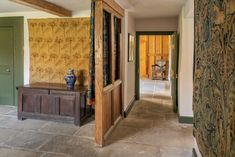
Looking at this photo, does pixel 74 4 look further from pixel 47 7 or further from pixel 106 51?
pixel 106 51

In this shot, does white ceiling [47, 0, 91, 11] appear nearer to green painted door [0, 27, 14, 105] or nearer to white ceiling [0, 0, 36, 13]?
white ceiling [0, 0, 36, 13]

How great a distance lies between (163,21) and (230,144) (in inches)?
229

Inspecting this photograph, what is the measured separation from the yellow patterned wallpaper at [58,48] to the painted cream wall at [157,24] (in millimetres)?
1955

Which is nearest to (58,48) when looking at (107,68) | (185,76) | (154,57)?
(107,68)

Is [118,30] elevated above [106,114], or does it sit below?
above

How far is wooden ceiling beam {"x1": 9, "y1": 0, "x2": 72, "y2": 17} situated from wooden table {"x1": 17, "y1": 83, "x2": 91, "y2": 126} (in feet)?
5.23

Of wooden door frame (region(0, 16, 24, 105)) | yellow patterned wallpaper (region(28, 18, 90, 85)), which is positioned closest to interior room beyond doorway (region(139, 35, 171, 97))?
yellow patterned wallpaper (region(28, 18, 90, 85))

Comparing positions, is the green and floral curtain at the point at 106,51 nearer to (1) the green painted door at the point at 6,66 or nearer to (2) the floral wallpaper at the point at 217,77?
(2) the floral wallpaper at the point at 217,77

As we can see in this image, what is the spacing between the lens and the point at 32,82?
18.7 ft

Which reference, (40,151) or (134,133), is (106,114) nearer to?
(134,133)

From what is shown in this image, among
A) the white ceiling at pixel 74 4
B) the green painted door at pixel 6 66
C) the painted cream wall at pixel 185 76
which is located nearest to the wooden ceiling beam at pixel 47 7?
the white ceiling at pixel 74 4

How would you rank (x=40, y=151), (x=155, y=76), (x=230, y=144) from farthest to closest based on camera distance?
(x=155, y=76), (x=40, y=151), (x=230, y=144)

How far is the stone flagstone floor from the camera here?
3.37 m

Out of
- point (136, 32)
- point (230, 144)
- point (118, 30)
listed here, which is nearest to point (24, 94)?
point (118, 30)
